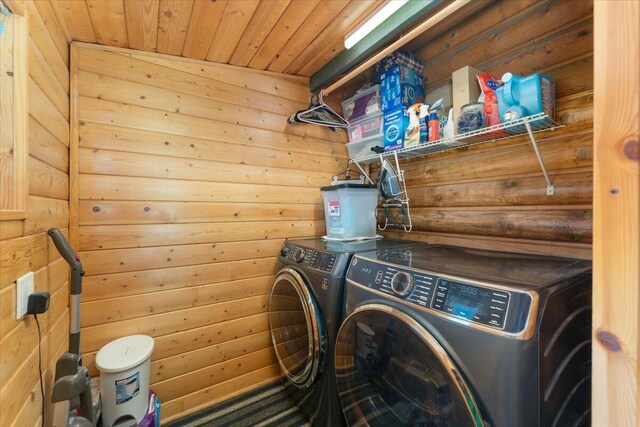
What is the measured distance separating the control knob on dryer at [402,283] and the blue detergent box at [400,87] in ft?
3.85

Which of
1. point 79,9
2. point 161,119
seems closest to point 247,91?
point 161,119

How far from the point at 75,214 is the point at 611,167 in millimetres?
2069

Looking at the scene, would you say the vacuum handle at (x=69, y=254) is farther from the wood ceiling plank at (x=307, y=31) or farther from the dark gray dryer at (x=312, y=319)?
the wood ceiling plank at (x=307, y=31)

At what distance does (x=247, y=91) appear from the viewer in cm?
195

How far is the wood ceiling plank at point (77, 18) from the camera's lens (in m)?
1.25

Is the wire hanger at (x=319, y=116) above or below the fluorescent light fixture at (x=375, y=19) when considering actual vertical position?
below

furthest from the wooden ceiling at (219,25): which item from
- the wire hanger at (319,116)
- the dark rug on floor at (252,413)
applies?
the dark rug on floor at (252,413)

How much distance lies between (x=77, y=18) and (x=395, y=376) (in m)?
2.17

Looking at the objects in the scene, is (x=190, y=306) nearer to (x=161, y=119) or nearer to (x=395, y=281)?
(x=161, y=119)

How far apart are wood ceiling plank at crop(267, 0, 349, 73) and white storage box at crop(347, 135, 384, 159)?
0.74m

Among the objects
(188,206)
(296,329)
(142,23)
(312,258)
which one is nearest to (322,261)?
(312,258)

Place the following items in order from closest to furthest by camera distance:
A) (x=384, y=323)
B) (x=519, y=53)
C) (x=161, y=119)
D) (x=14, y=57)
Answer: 1. (x=14, y=57)
2. (x=384, y=323)
3. (x=519, y=53)
4. (x=161, y=119)

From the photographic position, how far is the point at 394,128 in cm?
174

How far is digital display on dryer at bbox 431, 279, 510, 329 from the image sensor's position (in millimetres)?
701
